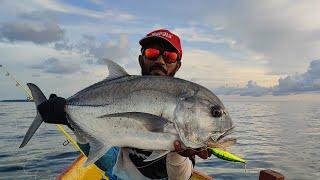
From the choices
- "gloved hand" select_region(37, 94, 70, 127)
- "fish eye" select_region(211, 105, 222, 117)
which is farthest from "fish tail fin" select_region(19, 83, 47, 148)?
"fish eye" select_region(211, 105, 222, 117)

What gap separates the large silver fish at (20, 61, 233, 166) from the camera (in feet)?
12.0

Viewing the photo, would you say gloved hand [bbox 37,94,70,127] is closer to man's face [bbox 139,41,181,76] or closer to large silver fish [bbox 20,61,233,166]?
large silver fish [bbox 20,61,233,166]

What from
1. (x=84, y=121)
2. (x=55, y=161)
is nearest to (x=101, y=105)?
(x=84, y=121)

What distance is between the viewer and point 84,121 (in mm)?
4102

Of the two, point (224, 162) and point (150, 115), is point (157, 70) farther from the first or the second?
point (224, 162)

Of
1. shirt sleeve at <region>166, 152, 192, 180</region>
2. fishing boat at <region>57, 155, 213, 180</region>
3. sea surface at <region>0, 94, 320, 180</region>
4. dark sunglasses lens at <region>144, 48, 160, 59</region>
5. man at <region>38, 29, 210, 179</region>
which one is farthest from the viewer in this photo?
sea surface at <region>0, 94, 320, 180</region>

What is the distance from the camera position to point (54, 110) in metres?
4.41

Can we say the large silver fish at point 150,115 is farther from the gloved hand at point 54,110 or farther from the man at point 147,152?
the man at point 147,152

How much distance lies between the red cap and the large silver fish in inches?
47.7

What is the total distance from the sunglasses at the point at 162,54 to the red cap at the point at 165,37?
12cm

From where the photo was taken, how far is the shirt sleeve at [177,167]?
14.9 feet

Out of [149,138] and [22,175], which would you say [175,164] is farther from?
[22,175]

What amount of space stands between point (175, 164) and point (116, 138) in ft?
3.54

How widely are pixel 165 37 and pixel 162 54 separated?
24 cm
